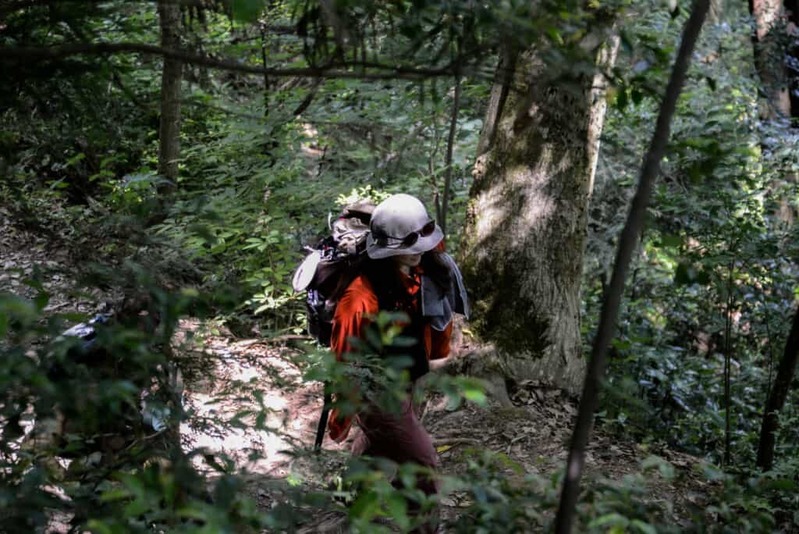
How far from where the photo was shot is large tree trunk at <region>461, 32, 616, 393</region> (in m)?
6.72

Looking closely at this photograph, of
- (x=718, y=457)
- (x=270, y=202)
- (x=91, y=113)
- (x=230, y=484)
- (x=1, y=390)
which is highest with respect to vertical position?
(x=91, y=113)

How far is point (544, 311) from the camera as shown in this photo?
6.79 metres

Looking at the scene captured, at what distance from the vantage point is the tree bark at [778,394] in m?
5.31

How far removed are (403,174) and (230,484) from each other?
735 centimetres

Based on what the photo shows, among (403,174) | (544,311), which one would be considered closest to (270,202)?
(403,174)

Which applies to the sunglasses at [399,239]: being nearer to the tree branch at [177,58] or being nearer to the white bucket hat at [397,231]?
the white bucket hat at [397,231]

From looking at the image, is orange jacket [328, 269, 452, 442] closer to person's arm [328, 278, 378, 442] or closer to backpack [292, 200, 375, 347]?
person's arm [328, 278, 378, 442]

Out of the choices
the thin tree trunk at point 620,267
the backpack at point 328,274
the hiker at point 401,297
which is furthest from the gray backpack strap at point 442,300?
the thin tree trunk at point 620,267

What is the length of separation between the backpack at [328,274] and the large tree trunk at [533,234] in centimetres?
228

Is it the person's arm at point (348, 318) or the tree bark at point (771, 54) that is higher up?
the tree bark at point (771, 54)

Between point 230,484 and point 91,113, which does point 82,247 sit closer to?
point 91,113

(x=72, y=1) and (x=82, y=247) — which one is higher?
(x=72, y=1)

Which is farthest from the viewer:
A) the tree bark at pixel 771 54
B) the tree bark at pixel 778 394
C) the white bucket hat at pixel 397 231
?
the tree bark at pixel 771 54

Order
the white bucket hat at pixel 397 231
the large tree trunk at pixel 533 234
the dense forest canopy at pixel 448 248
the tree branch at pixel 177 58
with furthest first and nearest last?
the large tree trunk at pixel 533 234, the white bucket hat at pixel 397 231, the tree branch at pixel 177 58, the dense forest canopy at pixel 448 248
